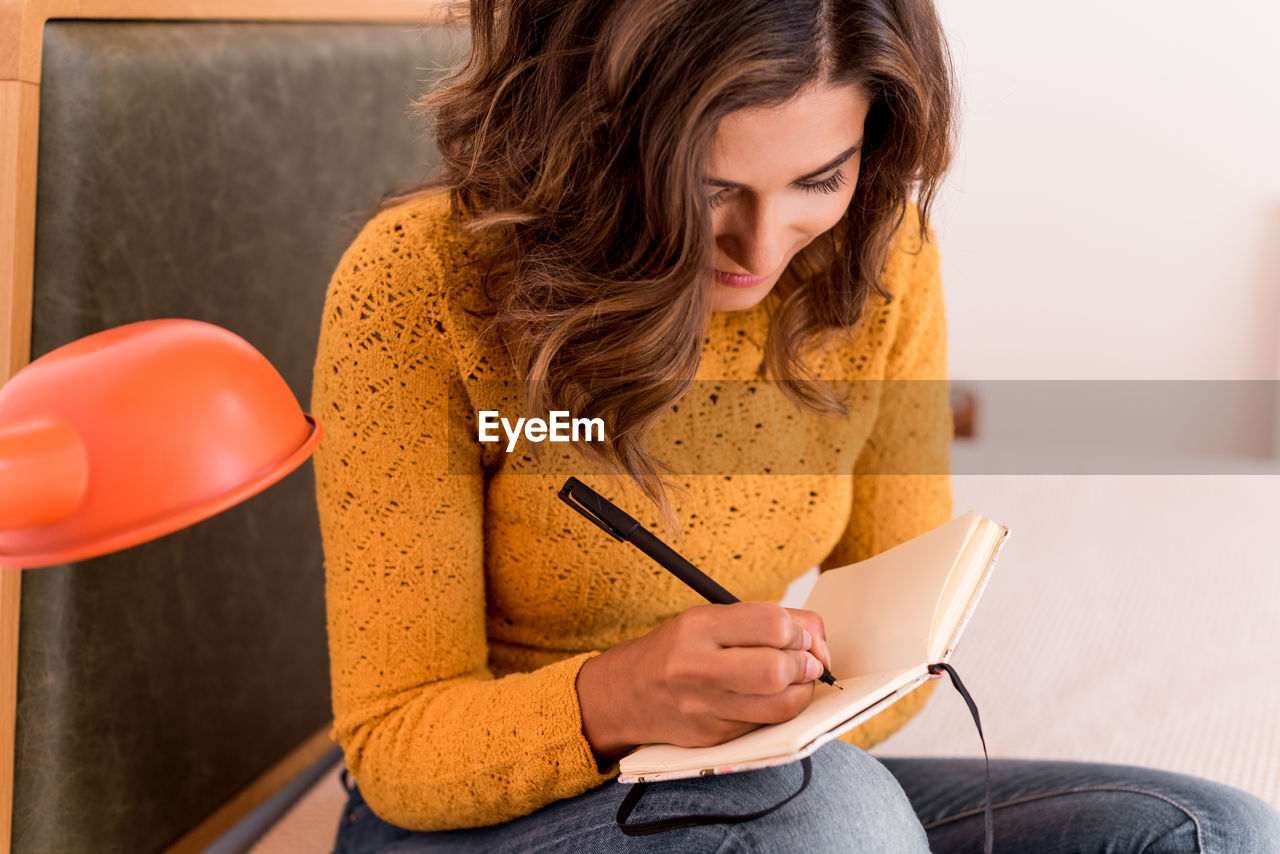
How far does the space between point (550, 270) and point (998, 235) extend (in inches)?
54.8

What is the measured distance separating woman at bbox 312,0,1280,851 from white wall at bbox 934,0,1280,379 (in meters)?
0.96

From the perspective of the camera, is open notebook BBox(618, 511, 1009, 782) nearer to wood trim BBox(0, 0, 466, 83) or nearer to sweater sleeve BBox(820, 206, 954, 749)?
sweater sleeve BBox(820, 206, 954, 749)

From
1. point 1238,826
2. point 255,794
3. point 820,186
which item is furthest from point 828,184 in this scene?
point 255,794

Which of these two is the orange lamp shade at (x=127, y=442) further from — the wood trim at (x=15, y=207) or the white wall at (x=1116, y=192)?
the white wall at (x=1116, y=192)

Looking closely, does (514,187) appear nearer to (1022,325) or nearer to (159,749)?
(159,749)

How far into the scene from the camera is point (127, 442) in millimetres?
373

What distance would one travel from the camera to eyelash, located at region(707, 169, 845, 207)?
1.93 ft

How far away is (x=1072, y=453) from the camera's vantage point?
74.2 inches

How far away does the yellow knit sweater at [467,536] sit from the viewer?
0.65 meters

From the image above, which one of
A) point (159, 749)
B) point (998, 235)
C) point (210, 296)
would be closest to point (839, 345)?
point (210, 296)

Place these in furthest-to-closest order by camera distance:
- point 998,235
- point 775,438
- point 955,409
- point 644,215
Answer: point 955,409 < point 998,235 < point 775,438 < point 644,215

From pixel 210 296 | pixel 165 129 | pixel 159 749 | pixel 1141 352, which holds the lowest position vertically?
pixel 159 749

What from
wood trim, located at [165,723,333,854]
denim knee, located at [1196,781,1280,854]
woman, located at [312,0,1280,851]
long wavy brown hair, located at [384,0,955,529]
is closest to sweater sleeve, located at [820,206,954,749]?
woman, located at [312,0,1280,851]

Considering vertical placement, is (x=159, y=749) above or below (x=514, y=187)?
below
